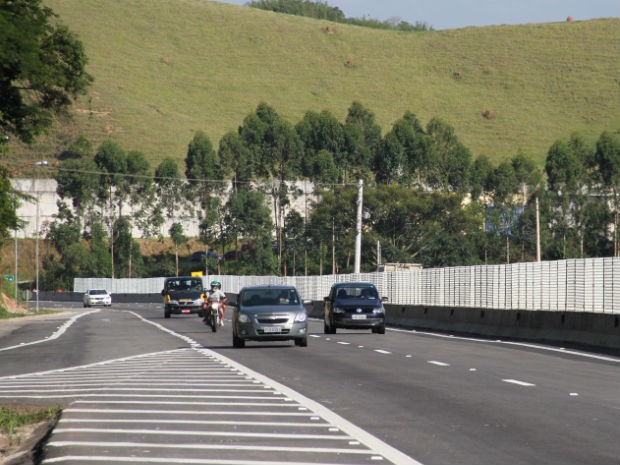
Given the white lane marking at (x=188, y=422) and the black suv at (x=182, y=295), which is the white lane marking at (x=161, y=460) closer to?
the white lane marking at (x=188, y=422)

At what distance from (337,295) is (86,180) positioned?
374 feet

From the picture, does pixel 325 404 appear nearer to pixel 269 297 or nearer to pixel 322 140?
pixel 269 297

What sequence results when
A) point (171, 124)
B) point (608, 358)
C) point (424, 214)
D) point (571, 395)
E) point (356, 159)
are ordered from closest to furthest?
1. point (571, 395)
2. point (608, 358)
3. point (424, 214)
4. point (356, 159)
5. point (171, 124)

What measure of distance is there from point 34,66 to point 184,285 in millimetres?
31920

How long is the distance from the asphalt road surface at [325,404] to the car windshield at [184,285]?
3757 centimetres

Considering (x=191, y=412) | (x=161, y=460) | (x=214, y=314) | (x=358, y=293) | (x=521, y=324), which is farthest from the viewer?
(x=214, y=314)

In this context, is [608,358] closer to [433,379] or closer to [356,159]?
[433,379]

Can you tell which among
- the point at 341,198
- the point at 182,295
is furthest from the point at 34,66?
the point at 341,198

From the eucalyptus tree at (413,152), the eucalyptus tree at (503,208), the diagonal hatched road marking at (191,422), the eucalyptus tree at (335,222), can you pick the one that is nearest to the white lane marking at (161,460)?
the diagonal hatched road marking at (191,422)

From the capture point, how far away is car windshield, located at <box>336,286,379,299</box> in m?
45.1

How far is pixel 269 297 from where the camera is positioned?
36094mm

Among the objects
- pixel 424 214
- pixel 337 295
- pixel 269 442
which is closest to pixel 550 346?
pixel 337 295

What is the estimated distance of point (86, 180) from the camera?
156m

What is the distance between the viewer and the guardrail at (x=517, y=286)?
131ft
